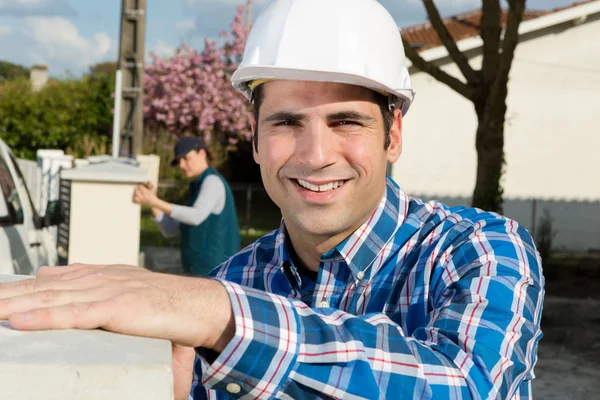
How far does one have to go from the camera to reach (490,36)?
10453 mm

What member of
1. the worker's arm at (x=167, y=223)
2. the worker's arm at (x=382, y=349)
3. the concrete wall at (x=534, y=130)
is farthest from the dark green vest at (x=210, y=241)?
the concrete wall at (x=534, y=130)

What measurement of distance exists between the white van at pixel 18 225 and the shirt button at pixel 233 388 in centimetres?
448

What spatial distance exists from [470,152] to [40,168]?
9.46 m

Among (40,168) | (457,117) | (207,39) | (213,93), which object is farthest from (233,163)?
(40,168)

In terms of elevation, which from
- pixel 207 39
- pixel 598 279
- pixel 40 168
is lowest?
pixel 598 279

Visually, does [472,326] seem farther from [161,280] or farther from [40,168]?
[40,168]

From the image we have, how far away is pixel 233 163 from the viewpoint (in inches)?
1032

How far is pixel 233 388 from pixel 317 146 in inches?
23.6

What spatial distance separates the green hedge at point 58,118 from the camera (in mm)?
27016

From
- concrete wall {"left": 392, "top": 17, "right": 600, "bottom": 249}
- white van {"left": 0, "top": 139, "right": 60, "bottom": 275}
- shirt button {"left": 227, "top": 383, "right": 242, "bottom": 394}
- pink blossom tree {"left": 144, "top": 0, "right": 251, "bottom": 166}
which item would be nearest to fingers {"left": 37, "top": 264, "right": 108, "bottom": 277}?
shirt button {"left": 227, "top": 383, "right": 242, "bottom": 394}

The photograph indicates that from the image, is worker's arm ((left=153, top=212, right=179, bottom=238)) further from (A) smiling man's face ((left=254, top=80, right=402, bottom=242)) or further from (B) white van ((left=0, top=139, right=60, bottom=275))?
(A) smiling man's face ((left=254, top=80, right=402, bottom=242))

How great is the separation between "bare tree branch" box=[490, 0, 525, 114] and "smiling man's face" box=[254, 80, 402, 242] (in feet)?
27.6

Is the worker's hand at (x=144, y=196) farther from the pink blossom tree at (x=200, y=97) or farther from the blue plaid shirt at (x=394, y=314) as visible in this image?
the pink blossom tree at (x=200, y=97)

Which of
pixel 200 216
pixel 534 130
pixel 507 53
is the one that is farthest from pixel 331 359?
pixel 534 130
